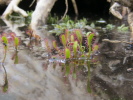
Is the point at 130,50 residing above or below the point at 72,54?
below

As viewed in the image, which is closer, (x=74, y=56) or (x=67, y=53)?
(x=67, y=53)

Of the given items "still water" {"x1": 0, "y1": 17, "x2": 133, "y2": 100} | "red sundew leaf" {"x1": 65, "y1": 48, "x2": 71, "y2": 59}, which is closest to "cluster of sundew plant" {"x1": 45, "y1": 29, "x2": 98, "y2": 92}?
"red sundew leaf" {"x1": 65, "y1": 48, "x2": 71, "y2": 59}

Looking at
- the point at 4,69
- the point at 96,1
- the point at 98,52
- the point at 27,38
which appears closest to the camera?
the point at 4,69

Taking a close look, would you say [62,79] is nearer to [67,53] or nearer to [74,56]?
[67,53]

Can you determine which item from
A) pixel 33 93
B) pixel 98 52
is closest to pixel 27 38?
pixel 98 52

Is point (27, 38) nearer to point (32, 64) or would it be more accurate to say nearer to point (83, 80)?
point (32, 64)

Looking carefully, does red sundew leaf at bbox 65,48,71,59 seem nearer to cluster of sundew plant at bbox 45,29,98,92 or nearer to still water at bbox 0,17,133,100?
cluster of sundew plant at bbox 45,29,98,92

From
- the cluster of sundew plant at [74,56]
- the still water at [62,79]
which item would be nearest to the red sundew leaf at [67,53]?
the cluster of sundew plant at [74,56]

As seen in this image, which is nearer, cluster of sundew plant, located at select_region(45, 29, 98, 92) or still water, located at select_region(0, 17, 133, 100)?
still water, located at select_region(0, 17, 133, 100)

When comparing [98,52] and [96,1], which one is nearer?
[98,52]

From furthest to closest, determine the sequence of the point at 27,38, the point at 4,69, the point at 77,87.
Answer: the point at 27,38, the point at 4,69, the point at 77,87

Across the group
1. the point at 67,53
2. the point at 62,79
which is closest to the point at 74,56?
the point at 67,53
